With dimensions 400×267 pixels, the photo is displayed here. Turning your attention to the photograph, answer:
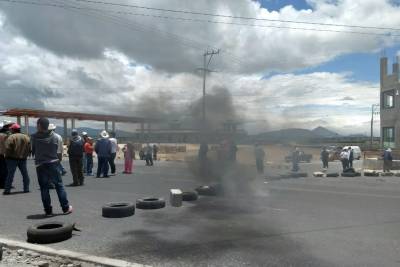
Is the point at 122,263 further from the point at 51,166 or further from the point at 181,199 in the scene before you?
the point at 181,199

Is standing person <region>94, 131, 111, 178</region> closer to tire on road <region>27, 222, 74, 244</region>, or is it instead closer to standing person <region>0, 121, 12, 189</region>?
standing person <region>0, 121, 12, 189</region>

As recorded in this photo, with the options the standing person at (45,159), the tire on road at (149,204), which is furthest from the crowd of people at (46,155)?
the tire on road at (149,204)

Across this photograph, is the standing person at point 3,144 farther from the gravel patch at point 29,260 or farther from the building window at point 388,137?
the building window at point 388,137

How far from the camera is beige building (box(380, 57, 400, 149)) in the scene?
40031 mm

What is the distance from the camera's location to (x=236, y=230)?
6.68 m

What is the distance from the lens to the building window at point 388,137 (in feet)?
137

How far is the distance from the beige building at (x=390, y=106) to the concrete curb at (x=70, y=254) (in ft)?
133

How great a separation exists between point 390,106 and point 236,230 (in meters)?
40.8

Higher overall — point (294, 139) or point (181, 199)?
point (294, 139)

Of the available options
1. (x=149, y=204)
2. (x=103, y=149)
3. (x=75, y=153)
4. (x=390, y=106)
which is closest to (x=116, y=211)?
(x=149, y=204)

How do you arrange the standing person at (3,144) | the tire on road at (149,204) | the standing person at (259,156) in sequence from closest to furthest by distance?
the tire on road at (149,204)
the standing person at (3,144)
the standing person at (259,156)

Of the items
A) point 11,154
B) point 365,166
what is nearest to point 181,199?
point 11,154

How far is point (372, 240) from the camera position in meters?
6.15

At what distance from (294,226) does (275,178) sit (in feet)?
36.3
